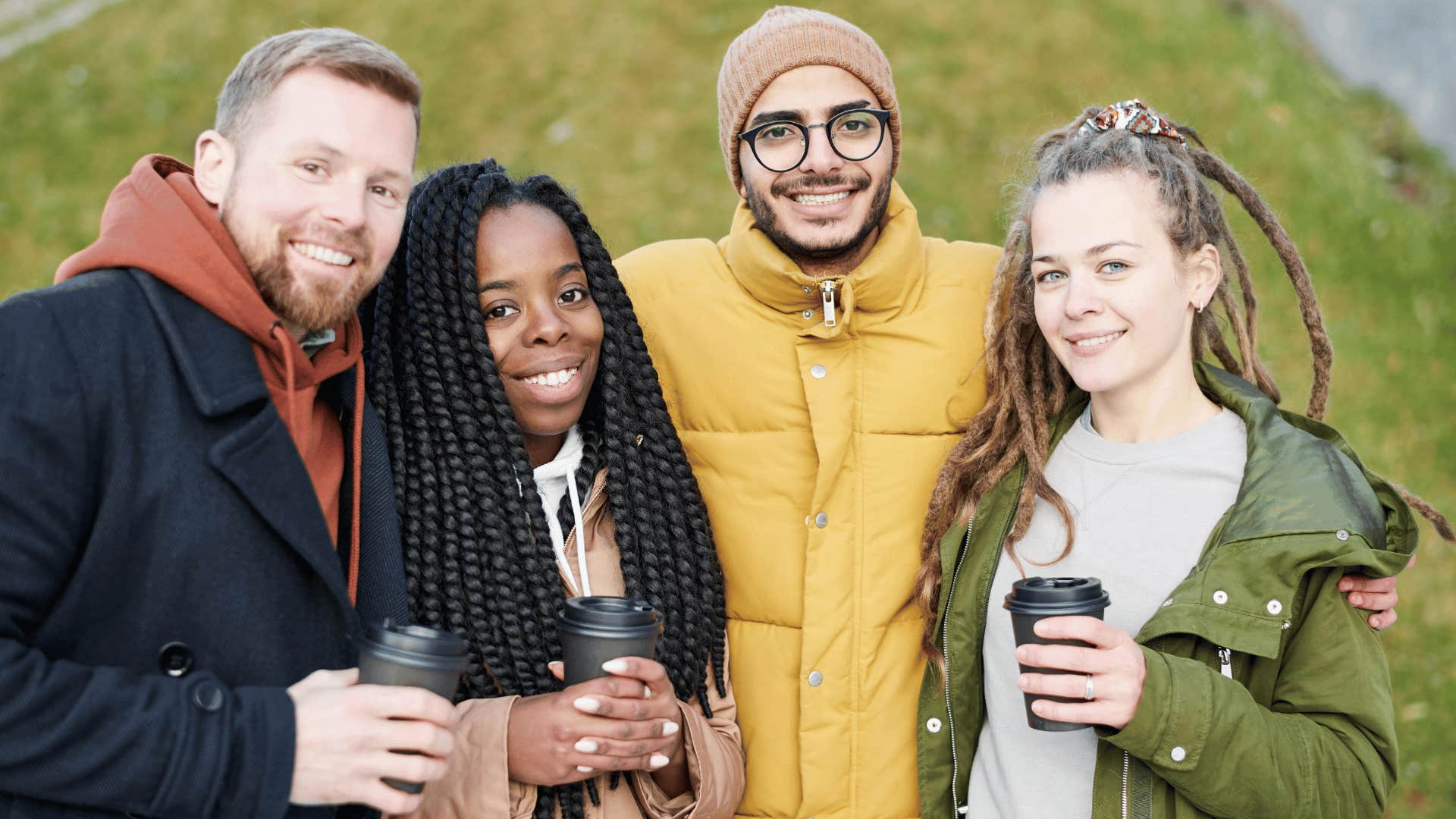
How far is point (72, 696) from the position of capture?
2.02 m

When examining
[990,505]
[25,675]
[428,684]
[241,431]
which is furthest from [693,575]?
[25,675]

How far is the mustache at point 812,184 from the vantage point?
3494 mm

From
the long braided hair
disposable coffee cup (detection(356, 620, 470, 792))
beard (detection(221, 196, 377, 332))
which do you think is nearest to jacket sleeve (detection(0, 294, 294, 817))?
disposable coffee cup (detection(356, 620, 470, 792))

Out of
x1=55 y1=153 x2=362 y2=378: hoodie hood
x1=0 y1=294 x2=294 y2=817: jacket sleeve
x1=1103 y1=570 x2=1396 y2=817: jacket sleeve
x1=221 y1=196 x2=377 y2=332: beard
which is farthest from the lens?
x1=1103 y1=570 x2=1396 y2=817: jacket sleeve

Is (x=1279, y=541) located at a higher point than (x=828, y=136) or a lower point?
lower

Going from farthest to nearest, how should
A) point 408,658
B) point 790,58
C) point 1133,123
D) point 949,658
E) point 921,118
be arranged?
point 921,118, point 790,58, point 1133,123, point 949,658, point 408,658

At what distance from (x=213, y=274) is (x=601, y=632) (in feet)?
3.48

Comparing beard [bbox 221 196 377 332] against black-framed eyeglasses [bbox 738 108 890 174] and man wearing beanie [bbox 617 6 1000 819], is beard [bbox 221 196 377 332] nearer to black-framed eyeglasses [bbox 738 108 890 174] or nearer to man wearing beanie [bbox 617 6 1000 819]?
man wearing beanie [bbox 617 6 1000 819]

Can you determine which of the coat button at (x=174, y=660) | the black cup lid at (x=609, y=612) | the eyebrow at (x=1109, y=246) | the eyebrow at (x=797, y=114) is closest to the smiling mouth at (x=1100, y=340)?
the eyebrow at (x=1109, y=246)

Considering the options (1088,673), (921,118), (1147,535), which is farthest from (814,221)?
(921,118)

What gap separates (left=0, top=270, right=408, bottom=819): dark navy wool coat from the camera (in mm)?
2018

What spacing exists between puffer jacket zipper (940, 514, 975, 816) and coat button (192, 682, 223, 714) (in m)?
1.77

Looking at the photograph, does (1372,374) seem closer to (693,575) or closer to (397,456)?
(693,575)

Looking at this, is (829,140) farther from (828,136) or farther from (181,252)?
(181,252)
